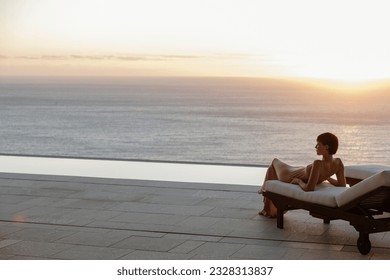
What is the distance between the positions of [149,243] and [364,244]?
4.54ft

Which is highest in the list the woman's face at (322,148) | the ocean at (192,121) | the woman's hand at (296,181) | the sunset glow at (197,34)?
the sunset glow at (197,34)

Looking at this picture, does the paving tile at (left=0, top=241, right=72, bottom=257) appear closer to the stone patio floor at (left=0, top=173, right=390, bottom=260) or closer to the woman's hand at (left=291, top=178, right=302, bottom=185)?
the stone patio floor at (left=0, top=173, right=390, bottom=260)

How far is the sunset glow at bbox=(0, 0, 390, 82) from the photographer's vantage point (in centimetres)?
4431

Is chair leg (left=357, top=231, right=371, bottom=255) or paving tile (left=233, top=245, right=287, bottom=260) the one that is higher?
chair leg (left=357, top=231, right=371, bottom=255)

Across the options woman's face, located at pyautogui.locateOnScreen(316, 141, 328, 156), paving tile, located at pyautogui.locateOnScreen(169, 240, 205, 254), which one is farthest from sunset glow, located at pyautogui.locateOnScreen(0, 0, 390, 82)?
paving tile, located at pyautogui.locateOnScreen(169, 240, 205, 254)

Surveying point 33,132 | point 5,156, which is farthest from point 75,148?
point 5,156

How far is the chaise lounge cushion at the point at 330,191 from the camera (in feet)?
15.6

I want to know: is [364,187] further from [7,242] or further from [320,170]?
[7,242]

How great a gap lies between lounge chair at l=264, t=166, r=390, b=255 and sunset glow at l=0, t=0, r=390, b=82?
37.0 m

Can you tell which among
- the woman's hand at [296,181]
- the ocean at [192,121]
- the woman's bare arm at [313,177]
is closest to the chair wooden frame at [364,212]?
the woman's bare arm at [313,177]

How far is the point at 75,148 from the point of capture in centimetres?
4484

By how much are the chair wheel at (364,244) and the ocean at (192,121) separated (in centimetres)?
3260

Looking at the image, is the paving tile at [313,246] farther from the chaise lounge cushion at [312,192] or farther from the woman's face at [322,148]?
the woman's face at [322,148]
